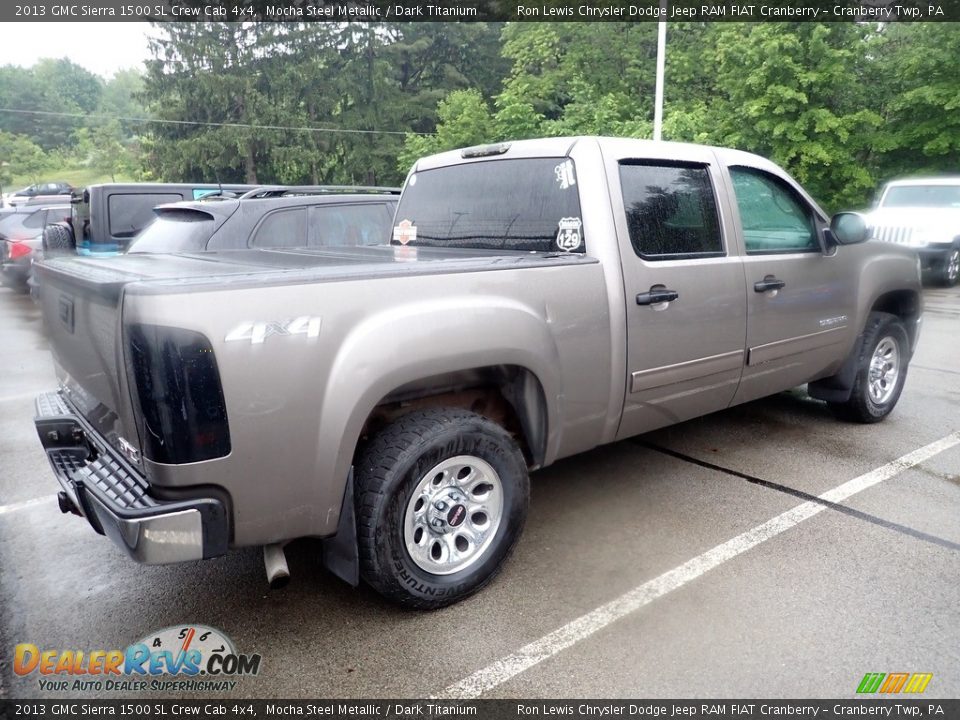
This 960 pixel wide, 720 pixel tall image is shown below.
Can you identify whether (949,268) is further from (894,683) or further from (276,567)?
(276,567)

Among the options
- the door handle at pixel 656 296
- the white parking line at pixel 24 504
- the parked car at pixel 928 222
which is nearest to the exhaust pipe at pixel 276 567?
the door handle at pixel 656 296

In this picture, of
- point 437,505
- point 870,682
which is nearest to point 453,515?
point 437,505

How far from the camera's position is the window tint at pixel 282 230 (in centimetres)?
671

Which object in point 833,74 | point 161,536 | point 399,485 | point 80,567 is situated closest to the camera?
point 161,536

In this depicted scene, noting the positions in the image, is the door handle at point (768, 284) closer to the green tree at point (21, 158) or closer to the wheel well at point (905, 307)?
the wheel well at point (905, 307)

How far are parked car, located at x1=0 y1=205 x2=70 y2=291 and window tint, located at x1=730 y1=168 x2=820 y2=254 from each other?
1267cm

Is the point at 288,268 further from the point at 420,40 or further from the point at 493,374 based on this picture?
the point at 420,40

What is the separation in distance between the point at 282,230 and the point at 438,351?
4.80m

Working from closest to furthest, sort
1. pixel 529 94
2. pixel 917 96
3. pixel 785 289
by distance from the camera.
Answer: pixel 785 289, pixel 917 96, pixel 529 94

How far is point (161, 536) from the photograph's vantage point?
7.06ft

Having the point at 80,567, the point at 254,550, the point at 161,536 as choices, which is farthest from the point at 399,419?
the point at 80,567

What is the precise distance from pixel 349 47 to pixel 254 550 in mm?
38927

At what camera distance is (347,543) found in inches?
99.8

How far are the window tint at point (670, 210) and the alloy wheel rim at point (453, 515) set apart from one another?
134 cm
